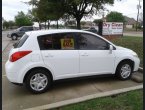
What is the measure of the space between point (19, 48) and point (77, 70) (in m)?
1.55

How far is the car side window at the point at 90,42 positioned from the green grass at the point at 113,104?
1753 millimetres

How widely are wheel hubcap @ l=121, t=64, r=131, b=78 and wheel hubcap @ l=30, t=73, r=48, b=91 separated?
2275 millimetres

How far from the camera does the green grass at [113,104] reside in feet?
15.8

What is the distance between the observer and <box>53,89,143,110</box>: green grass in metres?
4.82

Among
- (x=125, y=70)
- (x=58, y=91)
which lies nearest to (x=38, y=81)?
(x=58, y=91)

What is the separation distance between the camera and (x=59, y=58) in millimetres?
6234

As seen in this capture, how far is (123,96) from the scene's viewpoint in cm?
541

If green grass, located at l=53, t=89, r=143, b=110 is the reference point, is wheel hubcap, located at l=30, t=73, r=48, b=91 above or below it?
above

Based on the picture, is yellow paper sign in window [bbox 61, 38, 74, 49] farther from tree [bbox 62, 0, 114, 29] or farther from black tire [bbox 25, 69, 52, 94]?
tree [bbox 62, 0, 114, 29]

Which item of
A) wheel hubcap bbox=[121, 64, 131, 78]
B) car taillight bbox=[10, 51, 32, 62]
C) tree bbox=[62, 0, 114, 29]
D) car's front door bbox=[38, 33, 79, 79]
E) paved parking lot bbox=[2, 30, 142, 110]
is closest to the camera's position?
paved parking lot bbox=[2, 30, 142, 110]

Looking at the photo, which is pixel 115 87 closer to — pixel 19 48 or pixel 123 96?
pixel 123 96

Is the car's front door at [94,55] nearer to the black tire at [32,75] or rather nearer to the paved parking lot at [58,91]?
the paved parking lot at [58,91]

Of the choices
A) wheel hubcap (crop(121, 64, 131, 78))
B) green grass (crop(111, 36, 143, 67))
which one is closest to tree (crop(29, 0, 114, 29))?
green grass (crop(111, 36, 143, 67))

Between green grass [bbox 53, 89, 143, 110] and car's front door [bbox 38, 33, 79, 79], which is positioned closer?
green grass [bbox 53, 89, 143, 110]
